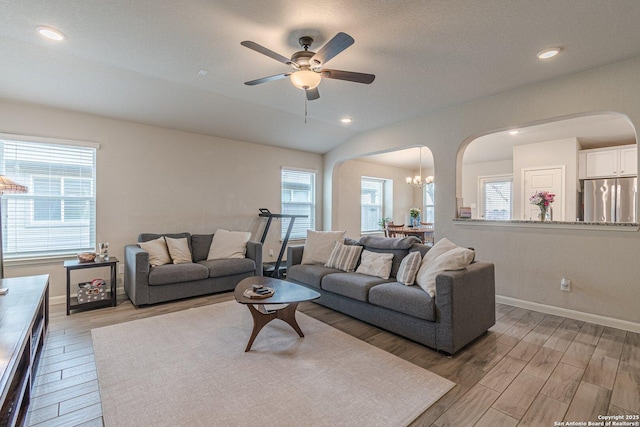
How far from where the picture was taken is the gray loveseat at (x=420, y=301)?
2445 mm

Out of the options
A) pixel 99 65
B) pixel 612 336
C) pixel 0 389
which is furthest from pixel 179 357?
pixel 612 336

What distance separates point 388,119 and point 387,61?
1863 millimetres

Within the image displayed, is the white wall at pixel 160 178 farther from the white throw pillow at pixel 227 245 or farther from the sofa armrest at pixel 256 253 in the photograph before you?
the sofa armrest at pixel 256 253

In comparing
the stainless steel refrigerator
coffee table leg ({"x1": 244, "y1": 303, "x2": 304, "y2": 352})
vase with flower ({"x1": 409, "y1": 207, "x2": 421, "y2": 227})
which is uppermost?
the stainless steel refrigerator

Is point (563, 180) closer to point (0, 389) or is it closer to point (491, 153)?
point (491, 153)

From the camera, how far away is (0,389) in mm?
1124

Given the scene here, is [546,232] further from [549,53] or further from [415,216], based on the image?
[415,216]

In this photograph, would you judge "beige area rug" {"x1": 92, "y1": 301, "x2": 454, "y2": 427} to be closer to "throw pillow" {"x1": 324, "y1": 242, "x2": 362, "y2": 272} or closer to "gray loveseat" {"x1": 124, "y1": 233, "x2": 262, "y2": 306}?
"gray loveseat" {"x1": 124, "y1": 233, "x2": 262, "y2": 306}

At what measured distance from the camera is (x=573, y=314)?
3270 mm

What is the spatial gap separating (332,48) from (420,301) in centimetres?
220

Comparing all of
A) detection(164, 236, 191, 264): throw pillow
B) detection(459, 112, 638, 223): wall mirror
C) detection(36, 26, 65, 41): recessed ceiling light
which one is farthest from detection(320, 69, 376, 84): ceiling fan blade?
detection(164, 236, 191, 264): throw pillow

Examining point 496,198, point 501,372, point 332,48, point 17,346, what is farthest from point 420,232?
point 17,346

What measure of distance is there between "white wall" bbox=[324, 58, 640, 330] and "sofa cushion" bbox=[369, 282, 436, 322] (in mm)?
1720

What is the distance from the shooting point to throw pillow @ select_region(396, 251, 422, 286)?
299 centimetres
